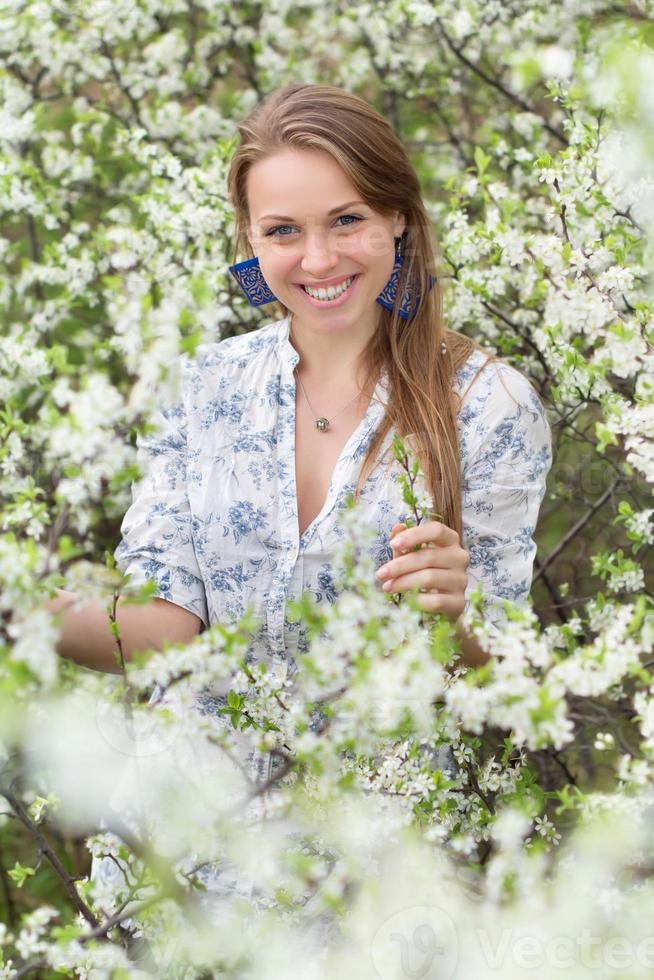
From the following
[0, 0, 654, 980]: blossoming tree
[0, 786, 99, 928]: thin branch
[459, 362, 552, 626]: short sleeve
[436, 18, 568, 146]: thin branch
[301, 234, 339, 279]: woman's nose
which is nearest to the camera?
[0, 0, 654, 980]: blossoming tree

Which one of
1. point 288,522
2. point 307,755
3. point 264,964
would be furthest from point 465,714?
point 288,522

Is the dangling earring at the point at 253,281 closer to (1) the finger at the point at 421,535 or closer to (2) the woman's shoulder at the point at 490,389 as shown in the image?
(2) the woman's shoulder at the point at 490,389

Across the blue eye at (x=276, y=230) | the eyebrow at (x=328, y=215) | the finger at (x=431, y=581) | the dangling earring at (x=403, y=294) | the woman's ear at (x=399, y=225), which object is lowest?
the finger at (x=431, y=581)

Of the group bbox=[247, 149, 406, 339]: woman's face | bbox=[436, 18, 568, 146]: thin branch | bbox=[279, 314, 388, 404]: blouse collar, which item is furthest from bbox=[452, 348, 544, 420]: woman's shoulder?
bbox=[436, 18, 568, 146]: thin branch

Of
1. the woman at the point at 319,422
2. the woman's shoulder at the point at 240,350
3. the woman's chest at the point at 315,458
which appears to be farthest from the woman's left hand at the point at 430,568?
the woman's shoulder at the point at 240,350

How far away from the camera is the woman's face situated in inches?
83.2

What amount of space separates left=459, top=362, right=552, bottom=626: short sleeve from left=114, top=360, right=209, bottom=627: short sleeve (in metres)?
0.59

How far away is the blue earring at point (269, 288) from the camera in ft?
7.68

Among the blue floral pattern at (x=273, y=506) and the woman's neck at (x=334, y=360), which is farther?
the woman's neck at (x=334, y=360)

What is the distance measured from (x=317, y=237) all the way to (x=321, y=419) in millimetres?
414

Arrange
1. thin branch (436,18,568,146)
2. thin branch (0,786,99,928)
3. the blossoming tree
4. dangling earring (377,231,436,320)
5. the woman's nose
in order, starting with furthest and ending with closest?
thin branch (436,18,568,146)
dangling earring (377,231,436,320)
the woman's nose
thin branch (0,786,99,928)
the blossoming tree

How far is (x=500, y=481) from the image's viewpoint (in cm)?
222

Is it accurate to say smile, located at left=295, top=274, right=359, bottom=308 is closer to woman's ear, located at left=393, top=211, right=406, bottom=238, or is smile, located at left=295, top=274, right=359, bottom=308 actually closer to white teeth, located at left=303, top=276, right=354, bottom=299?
white teeth, located at left=303, top=276, right=354, bottom=299

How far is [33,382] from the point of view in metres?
2.87
